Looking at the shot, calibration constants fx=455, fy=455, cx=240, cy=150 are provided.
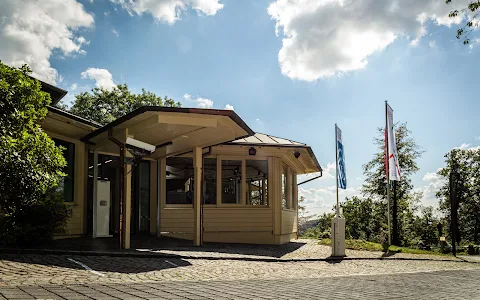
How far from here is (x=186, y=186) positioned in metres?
14.7

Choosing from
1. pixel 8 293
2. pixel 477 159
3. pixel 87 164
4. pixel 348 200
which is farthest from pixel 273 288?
pixel 477 159

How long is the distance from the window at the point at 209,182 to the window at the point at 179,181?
1.50 ft

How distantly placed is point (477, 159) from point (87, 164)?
28105mm

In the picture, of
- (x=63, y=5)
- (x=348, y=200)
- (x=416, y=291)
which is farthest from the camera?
(x=348, y=200)

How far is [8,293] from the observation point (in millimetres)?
4602

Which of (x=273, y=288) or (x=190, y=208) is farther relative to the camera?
(x=190, y=208)

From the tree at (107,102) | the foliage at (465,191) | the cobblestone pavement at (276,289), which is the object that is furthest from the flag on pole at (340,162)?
the tree at (107,102)

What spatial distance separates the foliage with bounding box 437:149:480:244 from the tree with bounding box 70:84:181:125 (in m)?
22.6

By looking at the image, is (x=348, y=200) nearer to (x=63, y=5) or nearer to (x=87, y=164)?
(x=87, y=164)

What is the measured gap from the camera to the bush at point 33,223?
29.1ft

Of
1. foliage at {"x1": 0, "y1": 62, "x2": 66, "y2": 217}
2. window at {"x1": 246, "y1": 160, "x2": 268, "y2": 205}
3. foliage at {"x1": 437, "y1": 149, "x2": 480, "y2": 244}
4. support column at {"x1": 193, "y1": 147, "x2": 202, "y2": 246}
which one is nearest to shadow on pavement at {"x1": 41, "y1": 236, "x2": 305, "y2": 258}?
support column at {"x1": 193, "y1": 147, "x2": 202, "y2": 246}

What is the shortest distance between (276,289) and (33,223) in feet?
19.3

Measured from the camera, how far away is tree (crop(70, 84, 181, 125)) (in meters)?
36.5

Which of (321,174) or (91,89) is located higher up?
(91,89)
